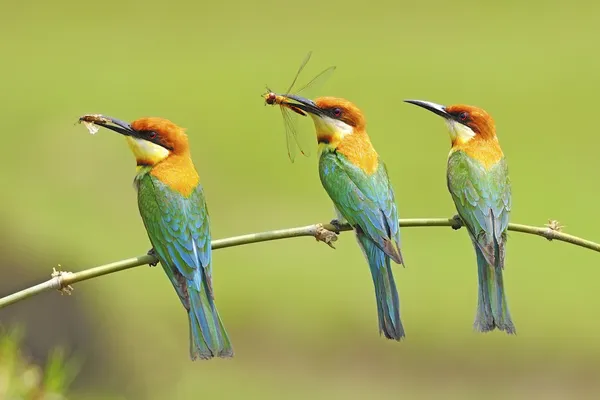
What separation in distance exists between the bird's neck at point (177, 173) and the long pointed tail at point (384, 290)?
10.1 inches

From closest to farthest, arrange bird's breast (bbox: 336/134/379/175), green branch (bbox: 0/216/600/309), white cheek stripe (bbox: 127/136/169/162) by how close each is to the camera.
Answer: green branch (bbox: 0/216/600/309), white cheek stripe (bbox: 127/136/169/162), bird's breast (bbox: 336/134/379/175)

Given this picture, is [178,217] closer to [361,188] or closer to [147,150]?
[147,150]

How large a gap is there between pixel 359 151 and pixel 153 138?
33 cm

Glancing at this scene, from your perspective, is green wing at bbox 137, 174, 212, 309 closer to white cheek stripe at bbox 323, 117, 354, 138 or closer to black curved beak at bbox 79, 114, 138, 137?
black curved beak at bbox 79, 114, 138, 137

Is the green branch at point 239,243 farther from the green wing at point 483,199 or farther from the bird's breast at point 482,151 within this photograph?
the bird's breast at point 482,151

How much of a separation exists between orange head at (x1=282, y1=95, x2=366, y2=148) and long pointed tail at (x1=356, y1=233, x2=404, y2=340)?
0.65 feet

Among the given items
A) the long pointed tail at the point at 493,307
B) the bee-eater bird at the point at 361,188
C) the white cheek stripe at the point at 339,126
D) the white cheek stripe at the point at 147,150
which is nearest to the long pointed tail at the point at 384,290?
the bee-eater bird at the point at 361,188

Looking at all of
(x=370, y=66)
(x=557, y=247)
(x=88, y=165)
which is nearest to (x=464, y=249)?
(x=557, y=247)

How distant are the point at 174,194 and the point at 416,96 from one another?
243 inches

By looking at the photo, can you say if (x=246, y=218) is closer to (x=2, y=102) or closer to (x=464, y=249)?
(x=464, y=249)

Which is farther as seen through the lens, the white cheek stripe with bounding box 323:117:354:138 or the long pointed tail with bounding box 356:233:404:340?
the white cheek stripe with bounding box 323:117:354:138

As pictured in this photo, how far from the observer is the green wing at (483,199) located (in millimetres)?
1627

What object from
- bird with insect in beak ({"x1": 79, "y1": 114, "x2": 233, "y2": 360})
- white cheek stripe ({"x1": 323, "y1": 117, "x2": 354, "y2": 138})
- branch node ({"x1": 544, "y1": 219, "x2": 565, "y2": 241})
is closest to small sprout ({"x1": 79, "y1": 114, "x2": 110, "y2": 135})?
bird with insect in beak ({"x1": 79, "y1": 114, "x2": 233, "y2": 360})

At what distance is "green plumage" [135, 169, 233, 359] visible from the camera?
4.87ft
